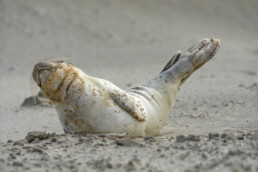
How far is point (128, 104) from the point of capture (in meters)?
4.16

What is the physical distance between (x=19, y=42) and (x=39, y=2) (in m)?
2.19

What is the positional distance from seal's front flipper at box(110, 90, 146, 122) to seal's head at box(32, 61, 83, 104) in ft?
1.23

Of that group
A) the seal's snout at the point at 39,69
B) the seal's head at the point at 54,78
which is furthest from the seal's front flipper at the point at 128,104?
the seal's snout at the point at 39,69

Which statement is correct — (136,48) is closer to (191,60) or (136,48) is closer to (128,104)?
(191,60)

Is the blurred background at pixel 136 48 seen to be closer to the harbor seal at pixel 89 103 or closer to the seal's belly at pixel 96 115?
the harbor seal at pixel 89 103

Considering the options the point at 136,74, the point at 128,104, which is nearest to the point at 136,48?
the point at 136,74

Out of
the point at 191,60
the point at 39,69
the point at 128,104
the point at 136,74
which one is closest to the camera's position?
the point at 39,69

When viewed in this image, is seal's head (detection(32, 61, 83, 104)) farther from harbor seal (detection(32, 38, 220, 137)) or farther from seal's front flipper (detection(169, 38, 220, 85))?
seal's front flipper (detection(169, 38, 220, 85))

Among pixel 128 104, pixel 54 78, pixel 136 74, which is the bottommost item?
pixel 128 104

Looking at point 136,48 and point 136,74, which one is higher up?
point 136,48

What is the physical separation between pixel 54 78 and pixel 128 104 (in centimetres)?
67

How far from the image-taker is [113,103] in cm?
414

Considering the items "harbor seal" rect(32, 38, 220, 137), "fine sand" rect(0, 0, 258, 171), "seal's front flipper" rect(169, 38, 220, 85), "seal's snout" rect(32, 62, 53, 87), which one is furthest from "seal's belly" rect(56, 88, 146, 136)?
"seal's front flipper" rect(169, 38, 220, 85)

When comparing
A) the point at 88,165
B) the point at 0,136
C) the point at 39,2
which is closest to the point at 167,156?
the point at 88,165
